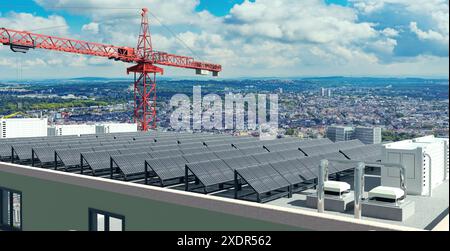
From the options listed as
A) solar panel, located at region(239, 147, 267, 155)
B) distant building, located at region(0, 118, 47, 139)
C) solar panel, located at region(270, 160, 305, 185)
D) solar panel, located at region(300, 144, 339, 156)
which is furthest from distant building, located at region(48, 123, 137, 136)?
solar panel, located at region(270, 160, 305, 185)

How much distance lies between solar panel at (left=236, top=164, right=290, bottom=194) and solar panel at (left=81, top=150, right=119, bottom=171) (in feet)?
19.7

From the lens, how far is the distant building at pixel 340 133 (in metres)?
27.7

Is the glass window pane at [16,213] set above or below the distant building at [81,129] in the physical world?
below

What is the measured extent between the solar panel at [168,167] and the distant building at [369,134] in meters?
14.5

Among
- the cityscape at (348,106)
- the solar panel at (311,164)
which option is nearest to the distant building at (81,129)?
the cityscape at (348,106)

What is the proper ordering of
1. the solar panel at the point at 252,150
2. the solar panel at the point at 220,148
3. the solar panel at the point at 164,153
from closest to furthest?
the solar panel at the point at 164,153, the solar panel at the point at 252,150, the solar panel at the point at 220,148

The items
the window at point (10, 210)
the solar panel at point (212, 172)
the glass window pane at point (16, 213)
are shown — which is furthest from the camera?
the glass window pane at point (16, 213)

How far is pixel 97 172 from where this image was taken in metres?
17.0

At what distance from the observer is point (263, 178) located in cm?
1298

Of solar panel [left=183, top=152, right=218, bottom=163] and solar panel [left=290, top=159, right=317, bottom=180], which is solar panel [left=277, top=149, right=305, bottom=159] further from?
solar panel [left=183, top=152, right=218, bottom=163]

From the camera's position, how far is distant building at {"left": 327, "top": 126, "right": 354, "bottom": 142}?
27.7 m

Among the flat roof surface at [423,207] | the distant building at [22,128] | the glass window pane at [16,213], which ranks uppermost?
the distant building at [22,128]

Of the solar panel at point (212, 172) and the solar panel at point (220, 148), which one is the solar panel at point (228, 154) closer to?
the solar panel at point (220, 148)
